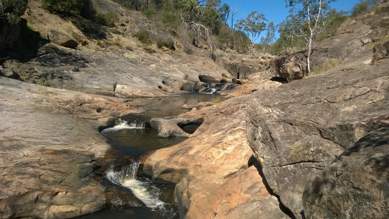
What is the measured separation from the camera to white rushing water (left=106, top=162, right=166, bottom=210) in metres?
14.5

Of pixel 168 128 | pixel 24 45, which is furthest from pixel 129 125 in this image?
pixel 24 45

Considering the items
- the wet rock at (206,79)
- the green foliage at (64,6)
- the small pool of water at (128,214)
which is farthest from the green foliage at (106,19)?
the small pool of water at (128,214)

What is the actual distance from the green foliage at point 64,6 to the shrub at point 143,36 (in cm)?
1022

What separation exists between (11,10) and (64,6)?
14.9 m

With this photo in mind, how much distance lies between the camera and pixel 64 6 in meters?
51.6

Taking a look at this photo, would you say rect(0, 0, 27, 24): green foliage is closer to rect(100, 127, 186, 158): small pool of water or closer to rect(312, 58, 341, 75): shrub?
rect(100, 127, 186, 158): small pool of water

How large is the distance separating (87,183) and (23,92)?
12.3 meters

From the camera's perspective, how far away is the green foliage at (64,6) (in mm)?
50094

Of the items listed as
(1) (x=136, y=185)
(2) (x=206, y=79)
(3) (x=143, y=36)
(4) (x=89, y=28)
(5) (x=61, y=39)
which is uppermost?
(3) (x=143, y=36)

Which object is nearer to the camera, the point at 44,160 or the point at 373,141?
the point at 373,141

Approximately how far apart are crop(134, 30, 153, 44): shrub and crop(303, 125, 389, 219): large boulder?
190 ft

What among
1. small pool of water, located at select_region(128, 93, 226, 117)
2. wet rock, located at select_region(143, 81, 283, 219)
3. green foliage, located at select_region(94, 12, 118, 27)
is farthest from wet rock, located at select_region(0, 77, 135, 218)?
green foliage, located at select_region(94, 12, 118, 27)

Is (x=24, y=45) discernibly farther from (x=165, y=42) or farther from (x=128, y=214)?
(x=128, y=214)

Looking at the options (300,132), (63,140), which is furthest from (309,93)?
(63,140)
